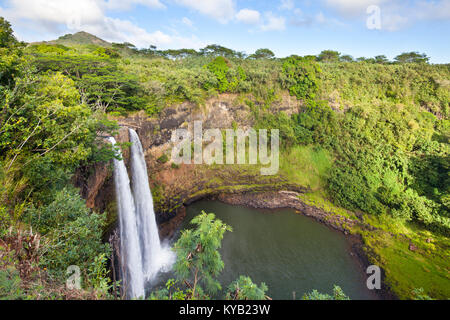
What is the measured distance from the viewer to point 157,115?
46.5 feet

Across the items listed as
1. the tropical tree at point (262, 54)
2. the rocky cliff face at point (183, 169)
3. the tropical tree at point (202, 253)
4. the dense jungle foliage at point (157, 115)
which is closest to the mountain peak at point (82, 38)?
the dense jungle foliage at point (157, 115)

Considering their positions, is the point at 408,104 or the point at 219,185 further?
the point at 408,104

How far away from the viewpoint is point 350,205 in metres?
15.6

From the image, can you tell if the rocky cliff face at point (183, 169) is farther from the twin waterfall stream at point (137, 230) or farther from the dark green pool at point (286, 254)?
the dark green pool at point (286, 254)

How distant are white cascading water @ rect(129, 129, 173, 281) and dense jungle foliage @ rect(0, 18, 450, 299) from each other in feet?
7.08

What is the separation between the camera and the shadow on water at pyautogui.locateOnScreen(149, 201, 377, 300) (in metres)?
10.7

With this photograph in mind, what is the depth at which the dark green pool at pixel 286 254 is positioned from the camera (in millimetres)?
10711

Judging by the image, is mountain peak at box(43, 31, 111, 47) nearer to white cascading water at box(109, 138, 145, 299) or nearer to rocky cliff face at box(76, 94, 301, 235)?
rocky cliff face at box(76, 94, 301, 235)

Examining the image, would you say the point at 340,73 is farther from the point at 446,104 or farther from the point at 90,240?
the point at 90,240

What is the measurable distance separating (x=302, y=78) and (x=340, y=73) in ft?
16.2

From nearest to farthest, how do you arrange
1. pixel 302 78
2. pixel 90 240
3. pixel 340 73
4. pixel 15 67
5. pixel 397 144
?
pixel 90 240
pixel 15 67
pixel 397 144
pixel 302 78
pixel 340 73

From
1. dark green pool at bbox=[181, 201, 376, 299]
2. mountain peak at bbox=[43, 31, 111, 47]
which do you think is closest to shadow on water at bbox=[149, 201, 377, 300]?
dark green pool at bbox=[181, 201, 376, 299]
